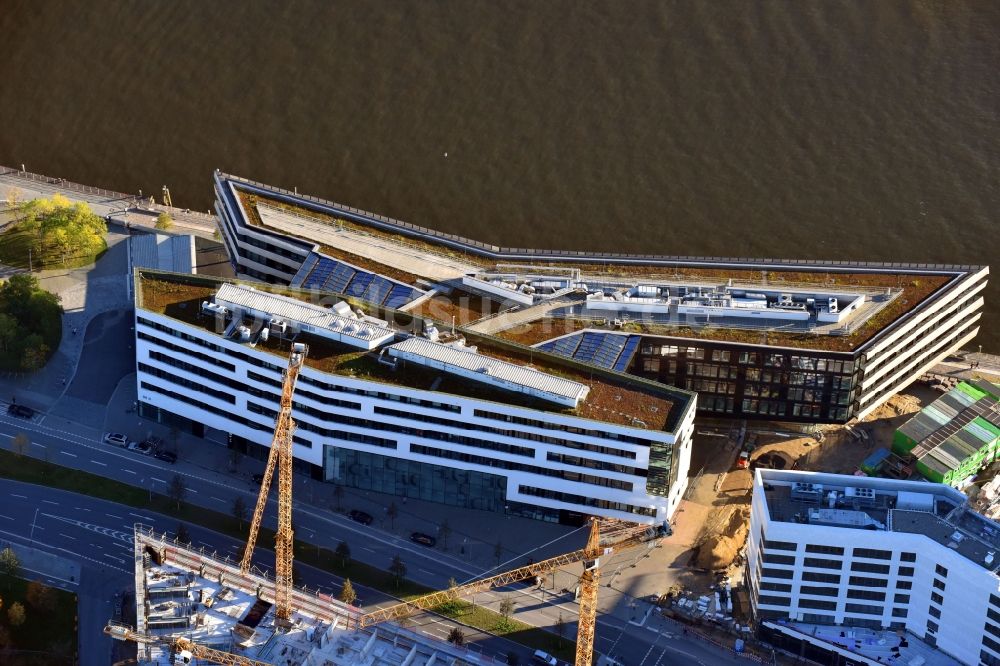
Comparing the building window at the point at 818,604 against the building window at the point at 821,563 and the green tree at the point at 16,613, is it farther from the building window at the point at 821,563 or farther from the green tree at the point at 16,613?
the green tree at the point at 16,613

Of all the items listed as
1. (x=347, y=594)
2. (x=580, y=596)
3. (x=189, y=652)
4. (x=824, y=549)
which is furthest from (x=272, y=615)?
(x=824, y=549)

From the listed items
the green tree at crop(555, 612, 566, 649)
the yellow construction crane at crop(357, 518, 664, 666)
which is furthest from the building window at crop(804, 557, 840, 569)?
the green tree at crop(555, 612, 566, 649)

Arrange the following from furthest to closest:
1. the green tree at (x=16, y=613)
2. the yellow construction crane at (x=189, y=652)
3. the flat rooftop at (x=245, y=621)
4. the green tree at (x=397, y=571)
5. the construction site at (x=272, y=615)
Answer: the green tree at (x=397, y=571) → the green tree at (x=16, y=613) → the flat rooftop at (x=245, y=621) → the construction site at (x=272, y=615) → the yellow construction crane at (x=189, y=652)

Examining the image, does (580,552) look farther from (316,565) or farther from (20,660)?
(20,660)

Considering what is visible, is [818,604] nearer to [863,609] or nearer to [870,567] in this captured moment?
[863,609]

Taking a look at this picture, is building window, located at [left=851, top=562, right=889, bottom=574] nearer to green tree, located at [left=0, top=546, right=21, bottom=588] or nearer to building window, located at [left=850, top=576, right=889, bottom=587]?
building window, located at [left=850, top=576, right=889, bottom=587]

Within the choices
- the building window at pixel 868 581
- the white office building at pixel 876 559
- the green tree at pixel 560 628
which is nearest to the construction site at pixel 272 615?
the green tree at pixel 560 628

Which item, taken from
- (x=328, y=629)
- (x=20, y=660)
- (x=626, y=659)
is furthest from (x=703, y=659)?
(x=20, y=660)
